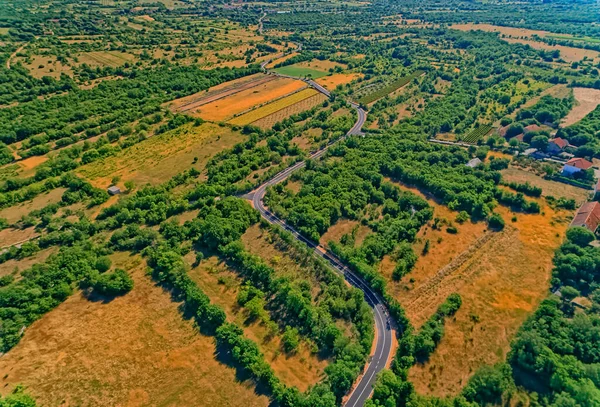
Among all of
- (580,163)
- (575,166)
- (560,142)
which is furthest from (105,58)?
(580,163)

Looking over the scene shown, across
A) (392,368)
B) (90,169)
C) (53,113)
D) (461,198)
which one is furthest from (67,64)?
(392,368)

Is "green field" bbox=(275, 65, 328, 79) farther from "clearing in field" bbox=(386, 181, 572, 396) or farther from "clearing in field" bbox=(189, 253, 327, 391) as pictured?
"clearing in field" bbox=(189, 253, 327, 391)

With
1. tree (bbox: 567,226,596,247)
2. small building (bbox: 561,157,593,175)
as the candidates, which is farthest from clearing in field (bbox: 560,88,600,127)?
tree (bbox: 567,226,596,247)

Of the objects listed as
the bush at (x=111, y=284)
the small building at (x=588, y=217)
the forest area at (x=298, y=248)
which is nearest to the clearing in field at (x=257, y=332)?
the forest area at (x=298, y=248)

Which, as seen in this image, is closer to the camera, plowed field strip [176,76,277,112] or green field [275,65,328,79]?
plowed field strip [176,76,277,112]

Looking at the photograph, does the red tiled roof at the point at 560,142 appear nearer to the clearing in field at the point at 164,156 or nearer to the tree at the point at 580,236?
the tree at the point at 580,236

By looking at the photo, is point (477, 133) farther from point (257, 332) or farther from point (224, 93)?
point (257, 332)
